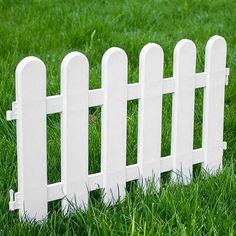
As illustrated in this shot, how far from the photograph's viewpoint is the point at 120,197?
3.13 meters

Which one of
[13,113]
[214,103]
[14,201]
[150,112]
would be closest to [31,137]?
[13,113]

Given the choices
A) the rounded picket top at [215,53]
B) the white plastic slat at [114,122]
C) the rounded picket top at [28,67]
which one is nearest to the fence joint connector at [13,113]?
the rounded picket top at [28,67]

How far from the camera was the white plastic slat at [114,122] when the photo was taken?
295 cm

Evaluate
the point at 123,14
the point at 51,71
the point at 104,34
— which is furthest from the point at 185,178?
the point at 123,14

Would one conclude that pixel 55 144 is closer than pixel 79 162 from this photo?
No

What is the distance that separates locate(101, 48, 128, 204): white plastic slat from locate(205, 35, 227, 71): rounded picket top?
53cm

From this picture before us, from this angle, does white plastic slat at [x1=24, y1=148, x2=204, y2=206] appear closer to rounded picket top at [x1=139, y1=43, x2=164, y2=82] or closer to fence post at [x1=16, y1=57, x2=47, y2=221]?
fence post at [x1=16, y1=57, x2=47, y2=221]

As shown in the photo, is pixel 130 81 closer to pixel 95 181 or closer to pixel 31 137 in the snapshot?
pixel 95 181

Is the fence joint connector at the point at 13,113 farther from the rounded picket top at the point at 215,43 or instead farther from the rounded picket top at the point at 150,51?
the rounded picket top at the point at 215,43

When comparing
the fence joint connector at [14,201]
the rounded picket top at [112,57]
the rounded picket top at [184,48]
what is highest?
the rounded picket top at [184,48]

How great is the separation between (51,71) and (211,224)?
2378mm

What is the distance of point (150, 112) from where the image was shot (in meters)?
3.15

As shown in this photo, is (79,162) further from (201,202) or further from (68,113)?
(201,202)

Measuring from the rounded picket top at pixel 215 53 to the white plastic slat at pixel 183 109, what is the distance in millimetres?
116
